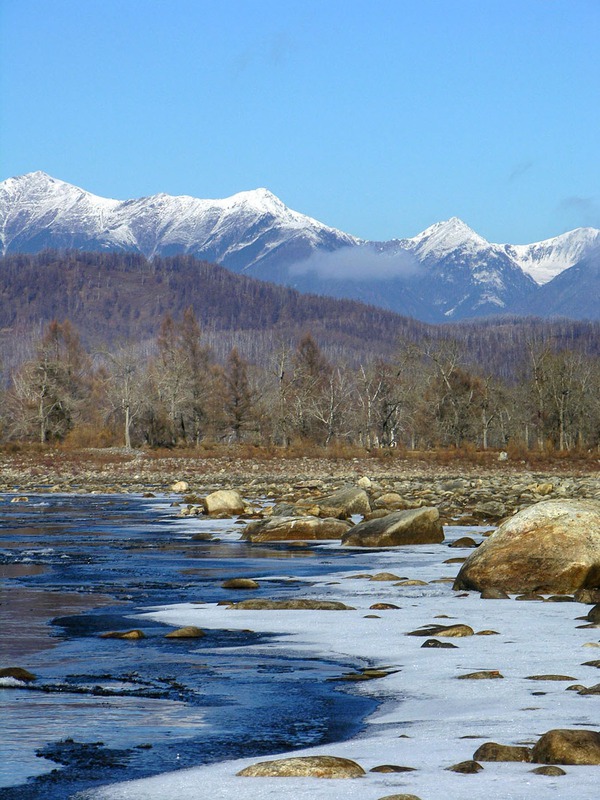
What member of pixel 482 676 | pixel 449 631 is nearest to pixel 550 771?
pixel 482 676

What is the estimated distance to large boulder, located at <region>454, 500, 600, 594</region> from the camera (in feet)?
41.3

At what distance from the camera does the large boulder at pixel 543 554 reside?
1258 cm

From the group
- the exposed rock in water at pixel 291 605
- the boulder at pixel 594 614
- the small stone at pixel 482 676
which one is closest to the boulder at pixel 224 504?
the exposed rock in water at pixel 291 605

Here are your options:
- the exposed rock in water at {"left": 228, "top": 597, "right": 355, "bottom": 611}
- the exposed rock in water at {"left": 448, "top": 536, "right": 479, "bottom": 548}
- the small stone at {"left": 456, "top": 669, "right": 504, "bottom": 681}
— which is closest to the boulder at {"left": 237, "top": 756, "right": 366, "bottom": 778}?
the small stone at {"left": 456, "top": 669, "right": 504, "bottom": 681}

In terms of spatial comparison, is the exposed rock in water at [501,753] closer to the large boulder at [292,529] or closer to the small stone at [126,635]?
the small stone at [126,635]

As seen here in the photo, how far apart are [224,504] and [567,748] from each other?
2182 cm

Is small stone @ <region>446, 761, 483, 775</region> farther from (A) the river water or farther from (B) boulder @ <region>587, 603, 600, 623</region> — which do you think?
(B) boulder @ <region>587, 603, 600, 623</region>

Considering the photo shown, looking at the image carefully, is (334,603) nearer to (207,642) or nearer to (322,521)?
(207,642)

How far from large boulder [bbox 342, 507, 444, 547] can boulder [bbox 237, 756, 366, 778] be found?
13.7m

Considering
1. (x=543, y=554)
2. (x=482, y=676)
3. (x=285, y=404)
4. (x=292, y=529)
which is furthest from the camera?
(x=285, y=404)

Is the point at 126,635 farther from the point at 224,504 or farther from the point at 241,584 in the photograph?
the point at 224,504

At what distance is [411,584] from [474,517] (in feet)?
35.9

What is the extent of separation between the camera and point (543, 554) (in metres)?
12.7

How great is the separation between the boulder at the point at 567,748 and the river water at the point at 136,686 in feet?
4.40
